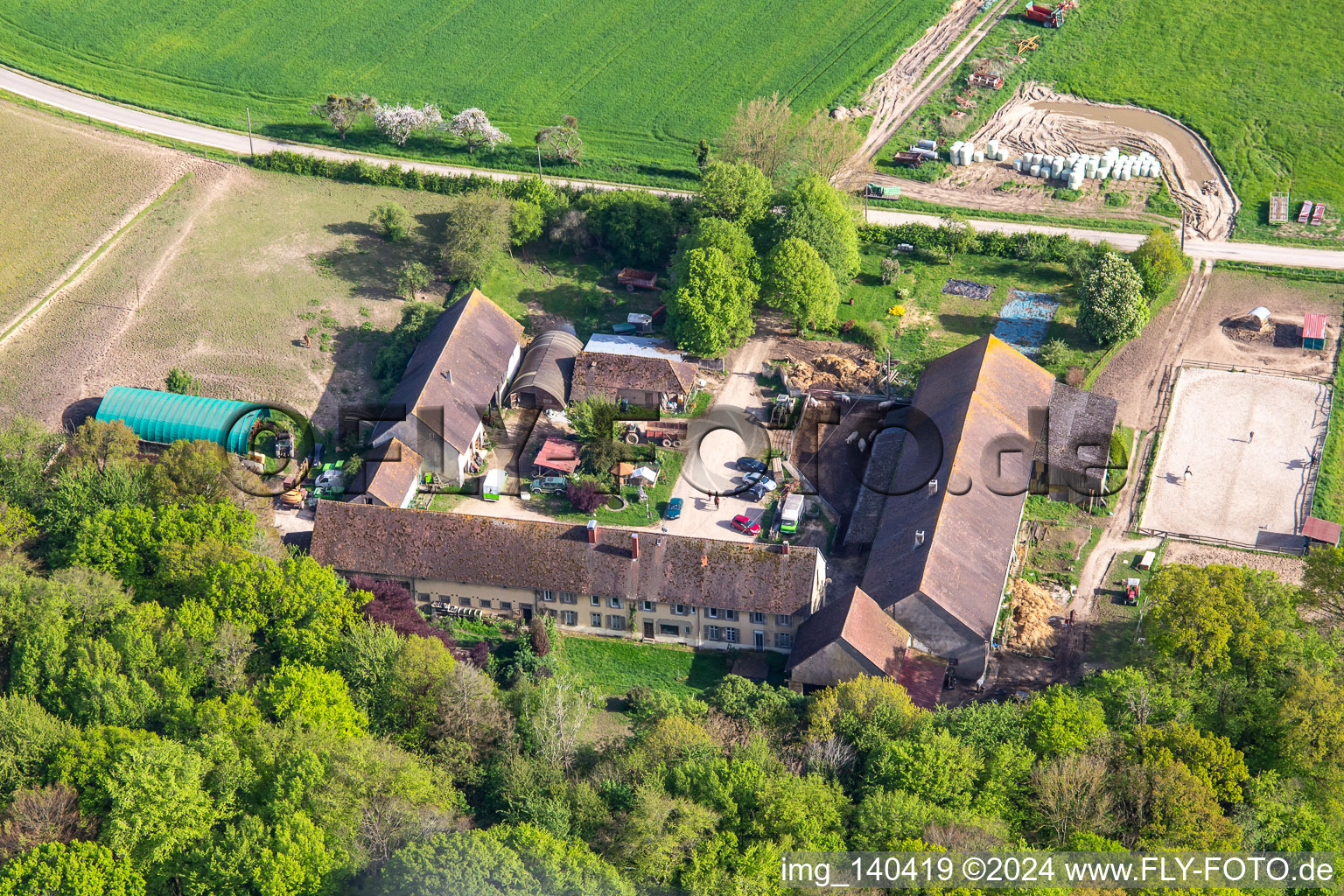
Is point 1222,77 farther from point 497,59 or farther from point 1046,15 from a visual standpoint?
point 497,59

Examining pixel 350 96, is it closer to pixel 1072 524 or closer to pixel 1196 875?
pixel 1072 524

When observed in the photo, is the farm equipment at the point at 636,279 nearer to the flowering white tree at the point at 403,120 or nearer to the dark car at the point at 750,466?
the dark car at the point at 750,466

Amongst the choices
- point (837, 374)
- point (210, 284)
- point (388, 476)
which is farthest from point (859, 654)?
point (210, 284)

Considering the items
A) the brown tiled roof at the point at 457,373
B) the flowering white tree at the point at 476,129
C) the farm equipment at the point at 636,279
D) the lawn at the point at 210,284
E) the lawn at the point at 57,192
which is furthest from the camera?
the flowering white tree at the point at 476,129

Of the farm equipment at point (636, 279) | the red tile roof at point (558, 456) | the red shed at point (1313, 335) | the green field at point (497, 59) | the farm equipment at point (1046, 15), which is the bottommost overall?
the red tile roof at point (558, 456)

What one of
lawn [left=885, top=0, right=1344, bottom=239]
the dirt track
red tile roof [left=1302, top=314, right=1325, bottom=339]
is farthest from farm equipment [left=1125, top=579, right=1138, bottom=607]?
the dirt track

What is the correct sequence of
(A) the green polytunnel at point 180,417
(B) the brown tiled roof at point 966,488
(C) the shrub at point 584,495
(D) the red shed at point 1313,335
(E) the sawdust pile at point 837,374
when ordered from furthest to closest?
(D) the red shed at point 1313,335
(E) the sawdust pile at point 837,374
(A) the green polytunnel at point 180,417
(C) the shrub at point 584,495
(B) the brown tiled roof at point 966,488

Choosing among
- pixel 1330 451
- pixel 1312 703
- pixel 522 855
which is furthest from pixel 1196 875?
pixel 1330 451

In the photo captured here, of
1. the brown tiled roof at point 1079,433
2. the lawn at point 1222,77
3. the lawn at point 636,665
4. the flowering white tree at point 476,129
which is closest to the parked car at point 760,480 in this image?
the lawn at point 636,665
